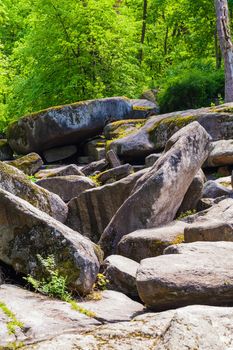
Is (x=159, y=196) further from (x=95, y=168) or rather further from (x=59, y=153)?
(x=59, y=153)

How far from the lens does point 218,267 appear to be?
5324mm

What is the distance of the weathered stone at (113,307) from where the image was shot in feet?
16.5

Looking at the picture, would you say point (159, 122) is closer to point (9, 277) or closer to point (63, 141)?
point (63, 141)

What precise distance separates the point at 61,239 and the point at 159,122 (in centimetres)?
980

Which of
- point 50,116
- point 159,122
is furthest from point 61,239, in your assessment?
point 50,116

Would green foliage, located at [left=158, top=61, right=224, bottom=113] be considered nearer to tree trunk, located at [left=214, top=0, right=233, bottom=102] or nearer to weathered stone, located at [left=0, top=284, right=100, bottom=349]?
tree trunk, located at [left=214, top=0, right=233, bottom=102]

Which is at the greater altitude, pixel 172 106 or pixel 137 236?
pixel 172 106

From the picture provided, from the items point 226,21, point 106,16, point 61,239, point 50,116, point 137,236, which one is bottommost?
point 137,236

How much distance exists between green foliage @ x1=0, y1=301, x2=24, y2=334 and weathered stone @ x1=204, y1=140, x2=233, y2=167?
25.5 ft

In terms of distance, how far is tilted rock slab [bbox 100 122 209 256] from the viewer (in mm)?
7863

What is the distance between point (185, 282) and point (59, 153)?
1444cm

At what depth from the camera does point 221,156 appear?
38.2ft

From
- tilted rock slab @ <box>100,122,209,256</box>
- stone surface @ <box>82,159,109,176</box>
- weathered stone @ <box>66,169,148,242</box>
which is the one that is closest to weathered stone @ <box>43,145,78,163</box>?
stone surface @ <box>82,159,109,176</box>

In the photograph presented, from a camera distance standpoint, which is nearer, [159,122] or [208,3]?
[159,122]
